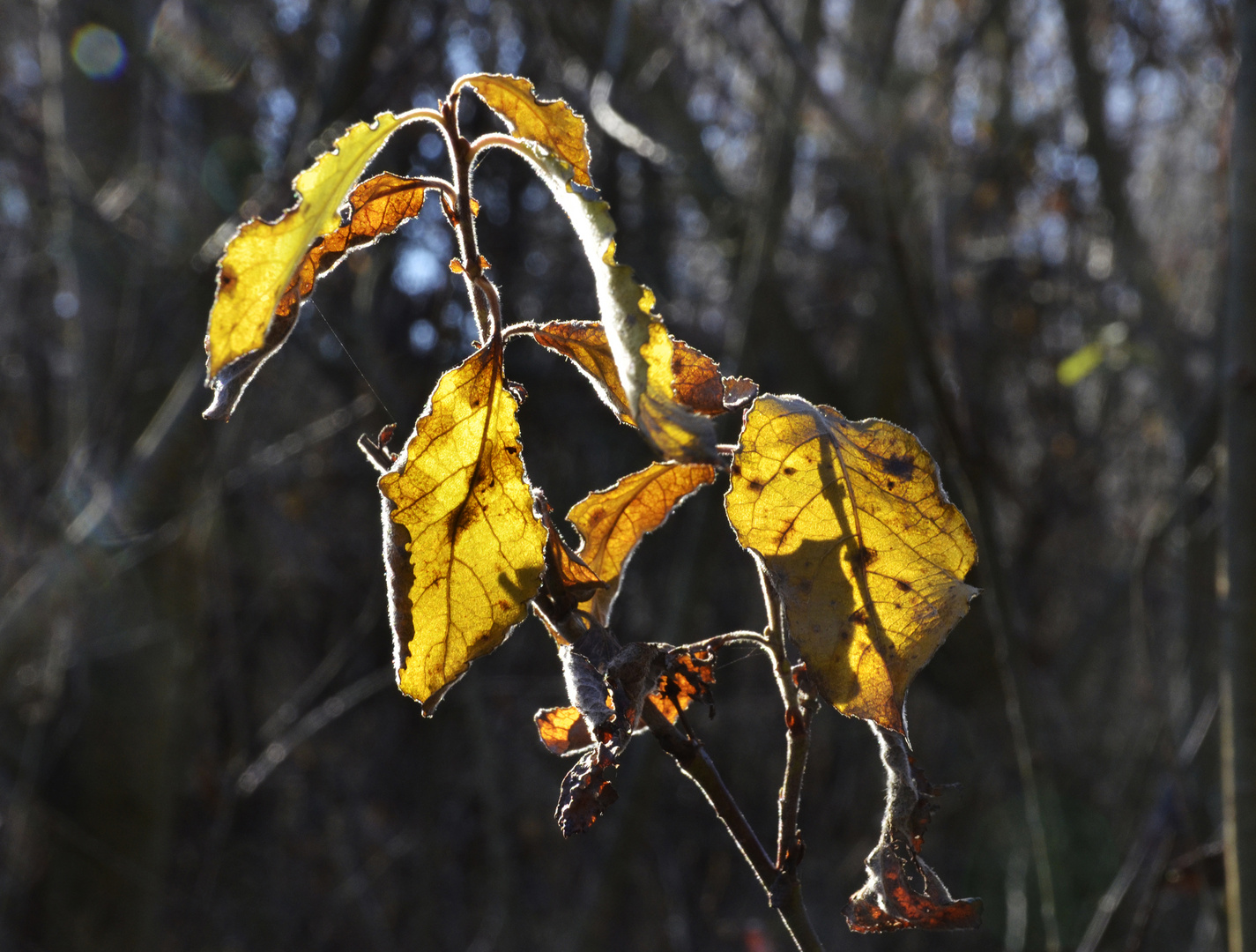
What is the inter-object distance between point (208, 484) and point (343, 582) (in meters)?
1.44

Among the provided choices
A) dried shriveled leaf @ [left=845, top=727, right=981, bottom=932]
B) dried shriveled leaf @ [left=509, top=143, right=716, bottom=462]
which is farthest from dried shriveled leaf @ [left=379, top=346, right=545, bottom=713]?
dried shriveled leaf @ [left=845, top=727, right=981, bottom=932]

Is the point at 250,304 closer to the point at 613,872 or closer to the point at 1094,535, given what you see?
the point at 613,872

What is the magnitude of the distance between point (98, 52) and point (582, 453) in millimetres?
1943

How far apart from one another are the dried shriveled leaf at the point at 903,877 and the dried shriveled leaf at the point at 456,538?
0.26 metres

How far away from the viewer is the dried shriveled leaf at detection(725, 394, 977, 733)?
21.4 inches

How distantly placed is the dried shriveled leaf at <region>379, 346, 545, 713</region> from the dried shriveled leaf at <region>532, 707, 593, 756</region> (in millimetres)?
170

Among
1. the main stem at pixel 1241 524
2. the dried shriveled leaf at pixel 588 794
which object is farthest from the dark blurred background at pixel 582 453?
the dried shriveled leaf at pixel 588 794

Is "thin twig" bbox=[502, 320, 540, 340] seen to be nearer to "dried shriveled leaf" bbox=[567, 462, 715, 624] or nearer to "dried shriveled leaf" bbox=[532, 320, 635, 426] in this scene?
"dried shriveled leaf" bbox=[532, 320, 635, 426]

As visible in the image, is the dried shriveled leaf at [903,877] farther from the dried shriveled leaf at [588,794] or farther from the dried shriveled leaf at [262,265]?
the dried shriveled leaf at [262,265]

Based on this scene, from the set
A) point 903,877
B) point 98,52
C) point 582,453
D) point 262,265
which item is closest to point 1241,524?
point 903,877

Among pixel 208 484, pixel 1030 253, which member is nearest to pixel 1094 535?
pixel 1030 253

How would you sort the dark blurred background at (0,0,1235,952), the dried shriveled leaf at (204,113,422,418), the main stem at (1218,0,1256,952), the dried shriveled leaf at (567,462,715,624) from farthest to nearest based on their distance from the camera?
1. the dark blurred background at (0,0,1235,952)
2. the main stem at (1218,0,1256,952)
3. the dried shriveled leaf at (567,462,715,624)
4. the dried shriveled leaf at (204,113,422,418)

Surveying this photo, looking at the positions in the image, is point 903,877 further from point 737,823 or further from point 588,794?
point 588,794

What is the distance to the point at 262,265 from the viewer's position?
1.83ft
